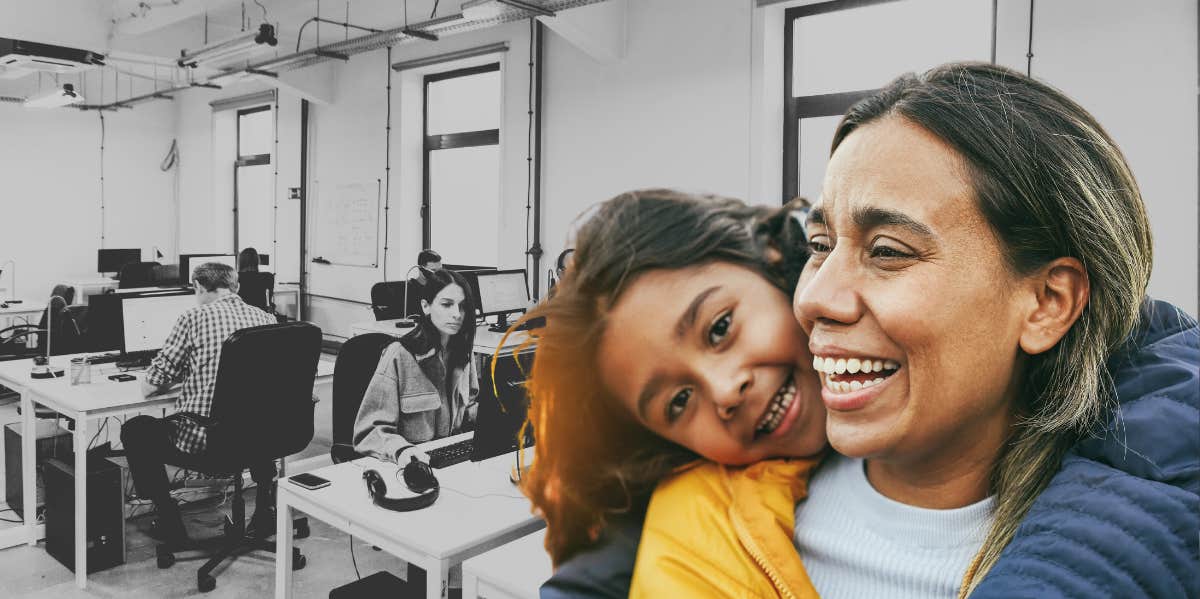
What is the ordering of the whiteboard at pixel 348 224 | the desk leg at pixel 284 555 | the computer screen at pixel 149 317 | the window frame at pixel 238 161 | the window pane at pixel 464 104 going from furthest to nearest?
the window frame at pixel 238 161, the whiteboard at pixel 348 224, the window pane at pixel 464 104, the computer screen at pixel 149 317, the desk leg at pixel 284 555

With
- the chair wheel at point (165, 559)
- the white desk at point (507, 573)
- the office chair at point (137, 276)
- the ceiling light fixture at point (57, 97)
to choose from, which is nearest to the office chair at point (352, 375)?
the chair wheel at point (165, 559)

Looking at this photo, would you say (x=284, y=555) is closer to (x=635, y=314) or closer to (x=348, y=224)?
(x=635, y=314)

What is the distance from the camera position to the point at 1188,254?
3635 mm

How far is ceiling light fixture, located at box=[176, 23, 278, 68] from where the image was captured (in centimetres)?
600

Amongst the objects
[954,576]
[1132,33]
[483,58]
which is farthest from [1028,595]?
[483,58]

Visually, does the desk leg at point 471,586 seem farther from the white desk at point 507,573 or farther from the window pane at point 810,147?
the window pane at point 810,147

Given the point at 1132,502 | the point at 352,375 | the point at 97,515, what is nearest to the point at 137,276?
the point at 97,515

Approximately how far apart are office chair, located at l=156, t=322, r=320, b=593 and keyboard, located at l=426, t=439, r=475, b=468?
1035 millimetres

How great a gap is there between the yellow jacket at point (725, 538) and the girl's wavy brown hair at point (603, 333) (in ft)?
0.31

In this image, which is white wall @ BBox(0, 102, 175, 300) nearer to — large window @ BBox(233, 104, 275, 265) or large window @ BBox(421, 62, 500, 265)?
large window @ BBox(233, 104, 275, 265)

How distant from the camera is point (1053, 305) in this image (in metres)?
0.88

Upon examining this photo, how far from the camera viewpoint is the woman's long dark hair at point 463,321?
3.52 m

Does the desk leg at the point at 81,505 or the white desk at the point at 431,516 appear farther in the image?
the desk leg at the point at 81,505

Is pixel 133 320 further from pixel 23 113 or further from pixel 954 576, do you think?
pixel 23 113
